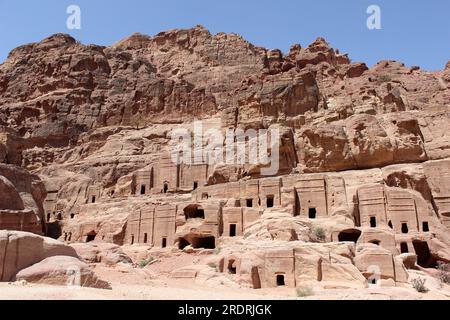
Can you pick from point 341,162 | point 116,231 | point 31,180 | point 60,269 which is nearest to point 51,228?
point 31,180

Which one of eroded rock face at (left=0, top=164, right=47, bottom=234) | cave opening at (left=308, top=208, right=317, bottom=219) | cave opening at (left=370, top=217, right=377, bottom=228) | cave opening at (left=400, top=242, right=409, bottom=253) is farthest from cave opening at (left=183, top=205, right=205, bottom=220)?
cave opening at (left=400, top=242, right=409, bottom=253)

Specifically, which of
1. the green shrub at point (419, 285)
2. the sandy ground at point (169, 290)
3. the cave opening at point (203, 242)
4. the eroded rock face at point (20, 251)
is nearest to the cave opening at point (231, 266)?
the sandy ground at point (169, 290)

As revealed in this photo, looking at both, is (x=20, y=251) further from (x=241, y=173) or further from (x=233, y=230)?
(x=241, y=173)

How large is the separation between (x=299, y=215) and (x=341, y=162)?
35.4 ft

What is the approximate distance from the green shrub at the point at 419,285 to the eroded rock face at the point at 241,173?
0.92 meters

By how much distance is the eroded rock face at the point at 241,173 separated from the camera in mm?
30719

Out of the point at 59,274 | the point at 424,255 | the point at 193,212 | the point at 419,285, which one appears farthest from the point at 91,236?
the point at 419,285

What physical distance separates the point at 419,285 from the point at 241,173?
2820 cm

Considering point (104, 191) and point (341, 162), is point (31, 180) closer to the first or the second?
point (104, 191)

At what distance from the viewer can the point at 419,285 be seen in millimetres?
26156

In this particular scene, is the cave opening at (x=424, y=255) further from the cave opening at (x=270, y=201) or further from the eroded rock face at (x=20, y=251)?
the eroded rock face at (x=20, y=251)

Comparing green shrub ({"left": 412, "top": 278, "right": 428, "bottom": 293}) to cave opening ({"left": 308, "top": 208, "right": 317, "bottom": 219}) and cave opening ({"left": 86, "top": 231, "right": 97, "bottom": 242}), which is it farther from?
cave opening ({"left": 86, "top": 231, "right": 97, "bottom": 242})

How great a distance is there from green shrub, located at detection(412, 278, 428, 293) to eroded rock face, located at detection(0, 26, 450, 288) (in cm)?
92
